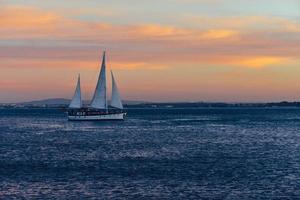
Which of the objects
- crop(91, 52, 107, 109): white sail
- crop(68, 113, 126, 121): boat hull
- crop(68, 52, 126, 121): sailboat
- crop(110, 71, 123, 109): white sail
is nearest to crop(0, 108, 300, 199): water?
crop(91, 52, 107, 109): white sail

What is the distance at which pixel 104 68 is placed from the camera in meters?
146

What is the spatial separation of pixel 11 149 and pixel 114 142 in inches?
611

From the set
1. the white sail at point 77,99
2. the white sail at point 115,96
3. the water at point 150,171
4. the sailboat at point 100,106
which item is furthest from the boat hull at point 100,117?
the water at point 150,171

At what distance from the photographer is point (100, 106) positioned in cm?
14862

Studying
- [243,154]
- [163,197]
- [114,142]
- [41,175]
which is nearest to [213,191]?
[163,197]

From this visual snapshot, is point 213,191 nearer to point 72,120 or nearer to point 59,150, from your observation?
point 59,150

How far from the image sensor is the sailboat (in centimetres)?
14438

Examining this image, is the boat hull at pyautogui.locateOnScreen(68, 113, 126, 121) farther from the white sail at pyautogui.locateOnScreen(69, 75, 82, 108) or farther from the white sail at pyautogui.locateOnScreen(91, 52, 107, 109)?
the white sail at pyautogui.locateOnScreen(91, 52, 107, 109)

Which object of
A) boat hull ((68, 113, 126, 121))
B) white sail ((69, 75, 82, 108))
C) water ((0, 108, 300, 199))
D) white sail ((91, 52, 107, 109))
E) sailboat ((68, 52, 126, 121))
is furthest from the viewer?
white sail ((69, 75, 82, 108))

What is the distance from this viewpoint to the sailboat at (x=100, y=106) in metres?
144

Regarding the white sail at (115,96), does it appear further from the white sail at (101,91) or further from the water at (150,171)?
the water at (150,171)

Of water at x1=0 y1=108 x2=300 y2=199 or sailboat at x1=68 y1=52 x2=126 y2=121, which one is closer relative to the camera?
water at x1=0 y1=108 x2=300 y2=199

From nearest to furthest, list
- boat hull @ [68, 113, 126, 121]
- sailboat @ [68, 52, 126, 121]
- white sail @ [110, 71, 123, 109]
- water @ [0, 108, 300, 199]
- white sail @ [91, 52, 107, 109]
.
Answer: water @ [0, 108, 300, 199] → white sail @ [91, 52, 107, 109] → sailboat @ [68, 52, 126, 121] → white sail @ [110, 71, 123, 109] → boat hull @ [68, 113, 126, 121]

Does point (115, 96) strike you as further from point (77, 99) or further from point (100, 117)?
point (77, 99)
